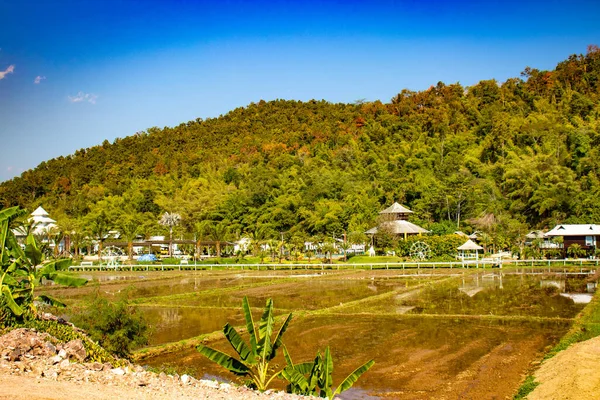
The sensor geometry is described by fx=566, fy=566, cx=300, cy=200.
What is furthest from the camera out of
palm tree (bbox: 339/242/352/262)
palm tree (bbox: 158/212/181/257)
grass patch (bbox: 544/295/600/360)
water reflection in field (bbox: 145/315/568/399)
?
palm tree (bbox: 158/212/181/257)

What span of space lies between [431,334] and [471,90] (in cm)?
9547

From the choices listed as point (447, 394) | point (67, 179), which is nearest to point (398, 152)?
point (67, 179)

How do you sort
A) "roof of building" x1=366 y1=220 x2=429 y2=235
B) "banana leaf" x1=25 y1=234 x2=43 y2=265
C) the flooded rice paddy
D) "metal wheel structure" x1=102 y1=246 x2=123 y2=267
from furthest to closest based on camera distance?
"roof of building" x1=366 y1=220 x2=429 y2=235 → "metal wheel structure" x1=102 y1=246 x2=123 y2=267 → the flooded rice paddy → "banana leaf" x1=25 y1=234 x2=43 y2=265

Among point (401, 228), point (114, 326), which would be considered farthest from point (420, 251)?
point (114, 326)

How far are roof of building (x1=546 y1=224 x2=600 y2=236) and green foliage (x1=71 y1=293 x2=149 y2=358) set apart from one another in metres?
40.6

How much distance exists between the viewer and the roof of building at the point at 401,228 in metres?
52.4

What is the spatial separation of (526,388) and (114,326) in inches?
335

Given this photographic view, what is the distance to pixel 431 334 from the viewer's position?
1616 centimetres

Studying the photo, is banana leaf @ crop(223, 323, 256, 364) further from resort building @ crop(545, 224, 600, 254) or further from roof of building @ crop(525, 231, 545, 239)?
roof of building @ crop(525, 231, 545, 239)

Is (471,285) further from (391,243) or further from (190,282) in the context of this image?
(391,243)

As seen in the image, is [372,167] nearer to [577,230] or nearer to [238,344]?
[577,230]

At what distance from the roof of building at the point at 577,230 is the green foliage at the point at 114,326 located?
40631mm

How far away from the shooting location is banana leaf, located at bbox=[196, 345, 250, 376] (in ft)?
27.3

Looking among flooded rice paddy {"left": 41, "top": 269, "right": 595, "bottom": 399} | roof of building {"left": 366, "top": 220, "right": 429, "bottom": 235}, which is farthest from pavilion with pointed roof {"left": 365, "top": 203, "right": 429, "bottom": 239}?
flooded rice paddy {"left": 41, "top": 269, "right": 595, "bottom": 399}
